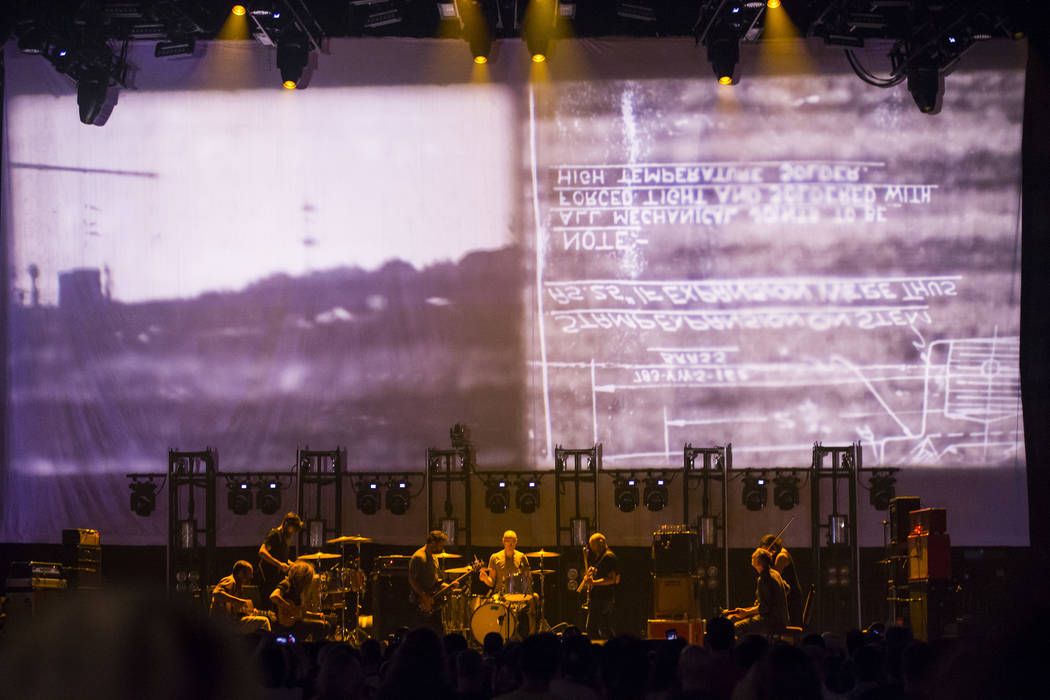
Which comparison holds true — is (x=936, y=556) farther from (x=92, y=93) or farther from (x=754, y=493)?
(x=92, y=93)

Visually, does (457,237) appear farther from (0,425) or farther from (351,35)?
(0,425)

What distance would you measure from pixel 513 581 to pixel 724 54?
6.52 meters

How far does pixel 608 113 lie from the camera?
1380 centimetres

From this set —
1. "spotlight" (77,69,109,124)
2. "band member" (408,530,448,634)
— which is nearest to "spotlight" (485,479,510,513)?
"band member" (408,530,448,634)

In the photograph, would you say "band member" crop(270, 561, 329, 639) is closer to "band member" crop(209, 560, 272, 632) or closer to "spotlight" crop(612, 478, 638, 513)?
"band member" crop(209, 560, 272, 632)

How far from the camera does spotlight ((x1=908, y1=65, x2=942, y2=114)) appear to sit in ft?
44.4

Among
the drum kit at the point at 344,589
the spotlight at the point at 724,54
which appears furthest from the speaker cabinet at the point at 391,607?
the spotlight at the point at 724,54

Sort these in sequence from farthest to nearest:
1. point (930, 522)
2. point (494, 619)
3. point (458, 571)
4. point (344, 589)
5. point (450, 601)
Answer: point (458, 571)
point (450, 601)
point (344, 589)
point (494, 619)
point (930, 522)

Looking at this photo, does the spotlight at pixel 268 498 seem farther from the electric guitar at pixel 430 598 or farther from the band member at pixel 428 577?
the electric guitar at pixel 430 598

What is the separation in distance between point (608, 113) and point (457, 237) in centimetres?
233

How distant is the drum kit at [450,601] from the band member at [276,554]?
19 centimetres

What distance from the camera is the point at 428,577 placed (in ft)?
38.2

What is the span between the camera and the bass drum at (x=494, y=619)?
11.4 metres

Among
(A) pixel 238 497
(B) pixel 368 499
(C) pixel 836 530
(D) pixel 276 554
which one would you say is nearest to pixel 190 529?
(A) pixel 238 497
